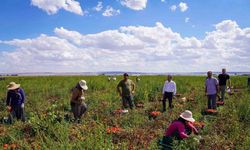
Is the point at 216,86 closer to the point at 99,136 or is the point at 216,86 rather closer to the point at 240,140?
the point at 240,140

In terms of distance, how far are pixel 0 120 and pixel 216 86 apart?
7.75m

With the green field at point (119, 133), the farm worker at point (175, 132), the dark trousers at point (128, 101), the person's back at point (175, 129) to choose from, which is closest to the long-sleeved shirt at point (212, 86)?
the green field at point (119, 133)

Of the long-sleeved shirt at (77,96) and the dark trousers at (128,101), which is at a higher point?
the long-sleeved shirt at (77,96)

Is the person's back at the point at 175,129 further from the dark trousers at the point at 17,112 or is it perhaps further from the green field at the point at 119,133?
the dark trousers at the point at 17,112

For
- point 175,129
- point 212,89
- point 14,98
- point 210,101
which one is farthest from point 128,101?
point 175,129

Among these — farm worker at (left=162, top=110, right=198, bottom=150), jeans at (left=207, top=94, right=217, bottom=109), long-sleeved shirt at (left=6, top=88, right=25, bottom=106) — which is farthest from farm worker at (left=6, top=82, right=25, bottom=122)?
jeans at (left=207, top=94, right=217, bottom=109)

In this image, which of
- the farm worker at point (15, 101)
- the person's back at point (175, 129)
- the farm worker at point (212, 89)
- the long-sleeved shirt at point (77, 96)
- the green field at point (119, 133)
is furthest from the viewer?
the farm worker at point (212, 89)

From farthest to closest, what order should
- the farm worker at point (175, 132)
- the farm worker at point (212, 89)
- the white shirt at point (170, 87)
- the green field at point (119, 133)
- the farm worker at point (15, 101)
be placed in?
the white shirt at point (170, 87), the farm worker at point (212, 89), the farm worker at point (15, 101), the farm worker at point (175, 132), the green field at point (119, 133)

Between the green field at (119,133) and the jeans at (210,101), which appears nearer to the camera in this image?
the green field at (119,133)

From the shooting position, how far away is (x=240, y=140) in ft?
25.9

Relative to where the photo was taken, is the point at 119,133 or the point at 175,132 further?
the point at 119,133

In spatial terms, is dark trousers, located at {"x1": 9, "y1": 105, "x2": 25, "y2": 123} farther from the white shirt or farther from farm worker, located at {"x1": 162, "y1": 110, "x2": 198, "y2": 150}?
farm worker, located at {"x1": 162, "y1": 110, "x2": 198, "y2": 150}

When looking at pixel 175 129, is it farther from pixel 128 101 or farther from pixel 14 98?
pixel 128 101

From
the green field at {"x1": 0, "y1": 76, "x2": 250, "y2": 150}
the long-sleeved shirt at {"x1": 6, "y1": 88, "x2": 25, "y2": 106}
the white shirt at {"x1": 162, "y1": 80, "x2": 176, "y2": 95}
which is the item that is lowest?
the green field at {"x1": 0, "y1": 76, "x2": 250, "y2": 150}
